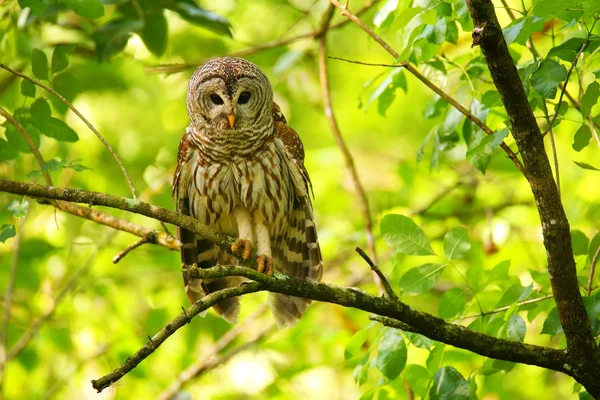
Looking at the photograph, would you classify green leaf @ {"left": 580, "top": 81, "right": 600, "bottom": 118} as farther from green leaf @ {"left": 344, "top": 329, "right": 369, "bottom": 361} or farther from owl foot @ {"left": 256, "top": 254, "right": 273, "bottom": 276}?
owl foot @ {"left": 256, "top": 254, "right": 273, "bottom": 276}

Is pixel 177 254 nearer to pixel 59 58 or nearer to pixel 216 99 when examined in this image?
pixel 216 99

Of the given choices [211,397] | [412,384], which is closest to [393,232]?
[412,384]

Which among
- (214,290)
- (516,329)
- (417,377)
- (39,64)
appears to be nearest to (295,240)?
(214,290)

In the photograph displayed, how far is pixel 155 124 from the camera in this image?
309 inches

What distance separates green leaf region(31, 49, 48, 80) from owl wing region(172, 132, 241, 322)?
0.99 metres

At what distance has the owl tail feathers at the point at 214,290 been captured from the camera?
4.25 meters

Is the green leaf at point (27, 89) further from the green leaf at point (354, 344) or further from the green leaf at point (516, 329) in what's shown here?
the green leaf at point (516, 329)

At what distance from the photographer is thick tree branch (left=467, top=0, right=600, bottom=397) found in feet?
7.50

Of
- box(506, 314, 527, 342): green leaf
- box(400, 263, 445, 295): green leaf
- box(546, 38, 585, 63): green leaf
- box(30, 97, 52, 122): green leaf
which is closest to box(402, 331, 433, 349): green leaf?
box(400, 263, 445, 295): green leaf

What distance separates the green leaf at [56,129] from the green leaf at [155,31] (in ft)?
4.79

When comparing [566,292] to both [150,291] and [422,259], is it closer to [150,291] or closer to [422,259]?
[422,259]

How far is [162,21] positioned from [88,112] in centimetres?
350

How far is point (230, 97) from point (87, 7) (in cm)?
103

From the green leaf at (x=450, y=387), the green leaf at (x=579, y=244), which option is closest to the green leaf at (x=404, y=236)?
the green leaf at (x=450, y=387)
